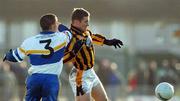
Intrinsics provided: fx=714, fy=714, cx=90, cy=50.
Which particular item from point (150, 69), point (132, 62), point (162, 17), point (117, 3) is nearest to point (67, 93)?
point (150, 69)

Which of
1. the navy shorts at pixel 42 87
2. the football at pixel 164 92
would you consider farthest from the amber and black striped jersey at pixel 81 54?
the football at pixel 164 92

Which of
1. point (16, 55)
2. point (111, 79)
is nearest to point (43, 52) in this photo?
point (16, 55)

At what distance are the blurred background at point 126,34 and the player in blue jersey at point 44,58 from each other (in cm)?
1010

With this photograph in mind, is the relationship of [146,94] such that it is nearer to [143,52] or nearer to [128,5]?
[128,5]

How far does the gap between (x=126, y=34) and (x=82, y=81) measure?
20141 millimetres

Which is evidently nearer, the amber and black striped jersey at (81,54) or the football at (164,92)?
the amber and black striped jersey at (81,54)

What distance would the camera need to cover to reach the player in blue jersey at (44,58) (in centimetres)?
1108

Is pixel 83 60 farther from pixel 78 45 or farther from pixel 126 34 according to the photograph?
pixel 126 34

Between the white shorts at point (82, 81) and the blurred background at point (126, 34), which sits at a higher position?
the white shorts at point (82, 81)

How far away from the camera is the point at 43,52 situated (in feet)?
36.3

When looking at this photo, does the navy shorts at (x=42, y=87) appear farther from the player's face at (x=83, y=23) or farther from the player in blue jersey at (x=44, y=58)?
the player's face at (x=83, y=23)

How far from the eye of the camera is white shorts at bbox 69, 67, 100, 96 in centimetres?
1220

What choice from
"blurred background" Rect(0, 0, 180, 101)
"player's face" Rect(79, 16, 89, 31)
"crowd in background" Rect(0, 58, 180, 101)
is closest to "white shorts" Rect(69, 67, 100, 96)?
"player's face" Rect(79, 16, 89, 31)

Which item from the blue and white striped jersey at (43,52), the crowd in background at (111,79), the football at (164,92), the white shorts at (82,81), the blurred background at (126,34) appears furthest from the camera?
the blurred background at (126,34)
